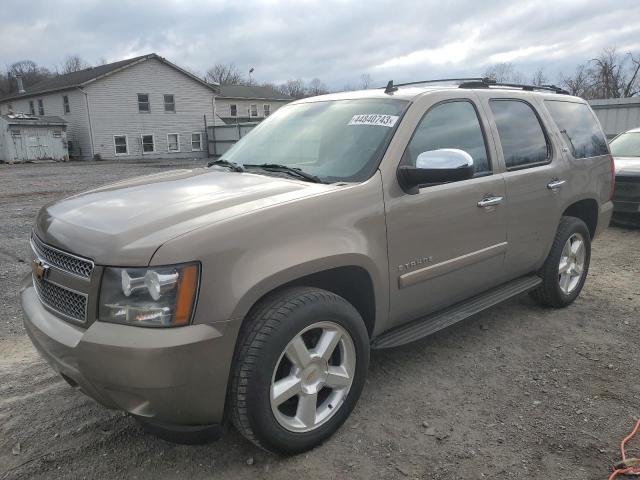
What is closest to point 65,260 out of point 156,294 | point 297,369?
point 156,294

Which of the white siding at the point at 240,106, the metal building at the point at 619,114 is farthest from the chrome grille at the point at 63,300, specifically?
Result: the white siding at the point at 240,106

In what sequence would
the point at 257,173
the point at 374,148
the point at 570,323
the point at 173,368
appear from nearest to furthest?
the point at 173,368
the point at 374,148
the point at 257,173
the point at 570,323

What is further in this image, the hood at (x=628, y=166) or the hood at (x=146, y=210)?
the hood at (x=628, y=166)

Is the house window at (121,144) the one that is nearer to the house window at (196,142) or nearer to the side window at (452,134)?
the house window at (196,142)

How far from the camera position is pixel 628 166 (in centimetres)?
825

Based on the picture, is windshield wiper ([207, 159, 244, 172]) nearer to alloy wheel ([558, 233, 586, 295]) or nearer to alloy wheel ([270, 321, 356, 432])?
alloy wheel ([270, 321, 356, 432])

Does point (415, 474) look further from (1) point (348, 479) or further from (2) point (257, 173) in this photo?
(2) point (257, 173)

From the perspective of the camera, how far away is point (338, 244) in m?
2.63

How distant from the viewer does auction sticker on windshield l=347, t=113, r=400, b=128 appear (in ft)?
10.4

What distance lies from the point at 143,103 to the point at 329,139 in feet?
117

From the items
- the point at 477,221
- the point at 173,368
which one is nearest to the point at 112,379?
the point at 173,368

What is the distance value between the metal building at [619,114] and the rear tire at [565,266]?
1283cm

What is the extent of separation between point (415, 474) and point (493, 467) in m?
0.40

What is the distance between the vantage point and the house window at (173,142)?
1457 inches
